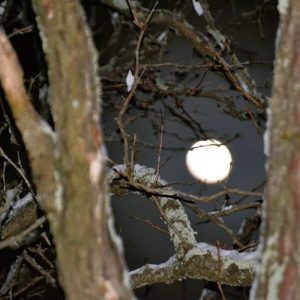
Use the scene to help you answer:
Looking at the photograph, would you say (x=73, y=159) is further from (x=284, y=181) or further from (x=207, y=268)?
(x=207, y=268)

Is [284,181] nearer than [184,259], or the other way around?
[284,181]

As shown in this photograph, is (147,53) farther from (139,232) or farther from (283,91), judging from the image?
(283,91)

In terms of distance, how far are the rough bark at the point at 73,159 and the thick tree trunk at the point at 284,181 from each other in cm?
45

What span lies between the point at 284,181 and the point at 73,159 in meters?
0.63

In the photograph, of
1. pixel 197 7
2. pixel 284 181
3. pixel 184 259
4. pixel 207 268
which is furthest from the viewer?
pixel 197 7

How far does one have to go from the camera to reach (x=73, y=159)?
4.34 ft

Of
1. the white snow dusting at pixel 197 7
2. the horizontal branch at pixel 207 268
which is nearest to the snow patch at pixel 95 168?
the horizontal branch at pixel 207 268

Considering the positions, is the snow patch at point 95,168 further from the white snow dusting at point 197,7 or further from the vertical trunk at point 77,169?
the white snow dusting at point 197,7

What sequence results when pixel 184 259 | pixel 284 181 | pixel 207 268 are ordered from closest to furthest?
pixel 284 181 → pixel 207 268 → pixel 184 259

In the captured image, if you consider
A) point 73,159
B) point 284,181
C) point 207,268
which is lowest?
point 207,268

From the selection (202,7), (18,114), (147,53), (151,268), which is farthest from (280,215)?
(147,53)

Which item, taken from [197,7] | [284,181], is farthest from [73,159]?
[197,7]

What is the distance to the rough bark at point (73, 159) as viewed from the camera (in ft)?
4.29

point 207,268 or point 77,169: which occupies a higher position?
point 77,169
